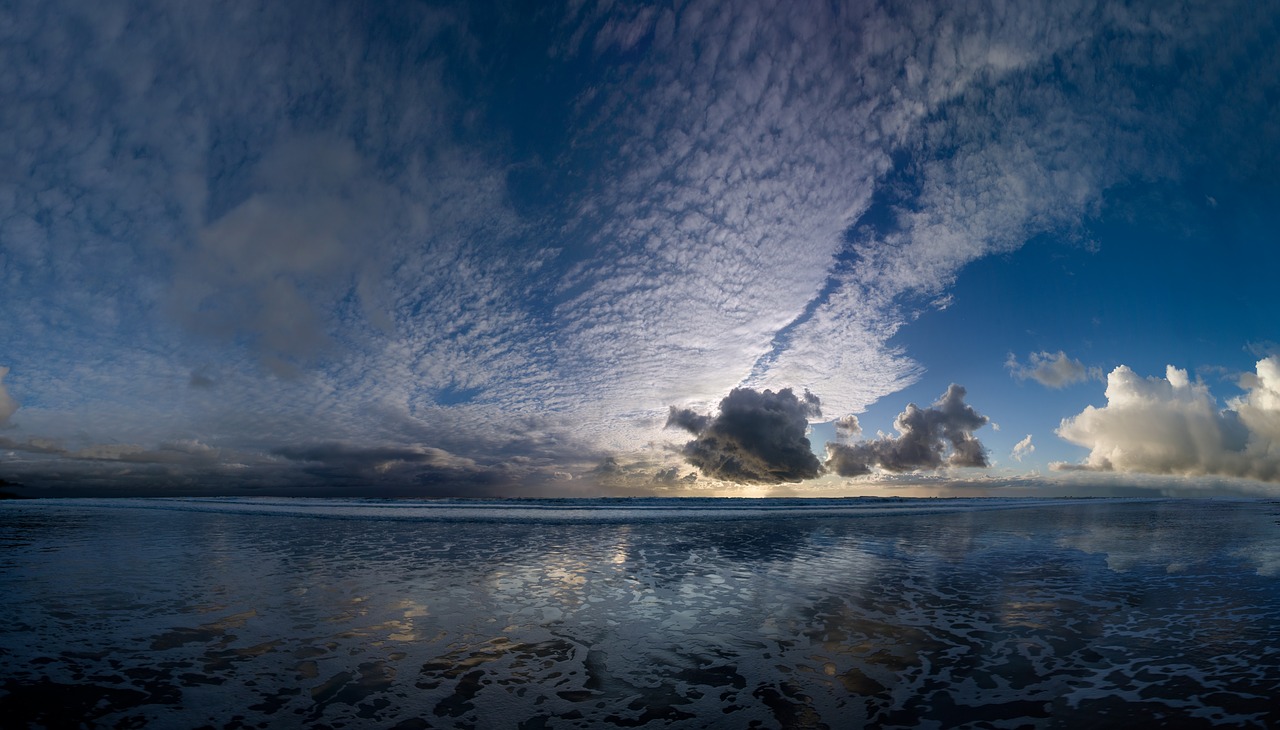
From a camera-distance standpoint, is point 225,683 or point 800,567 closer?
point 225,683

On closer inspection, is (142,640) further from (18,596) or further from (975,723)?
(975,723)

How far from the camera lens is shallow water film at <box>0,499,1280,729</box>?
654 cm

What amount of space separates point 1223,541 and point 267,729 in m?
35.6

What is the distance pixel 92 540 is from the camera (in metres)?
23.4

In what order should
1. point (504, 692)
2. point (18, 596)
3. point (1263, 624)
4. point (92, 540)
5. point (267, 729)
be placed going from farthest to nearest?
1. point (92, 540)
2. point (18, 596)
3. point (1263, 624)
4. point (504, 692)
5. point (267, 729)

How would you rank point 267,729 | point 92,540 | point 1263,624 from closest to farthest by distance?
point 267,729, point 1263,624, point 92,540

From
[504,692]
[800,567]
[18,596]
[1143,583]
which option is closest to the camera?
[504,692]

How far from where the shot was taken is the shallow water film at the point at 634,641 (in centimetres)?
654

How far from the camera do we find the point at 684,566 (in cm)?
1805

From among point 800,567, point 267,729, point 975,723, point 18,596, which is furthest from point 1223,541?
point 18,596

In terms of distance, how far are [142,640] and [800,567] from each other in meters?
16.0

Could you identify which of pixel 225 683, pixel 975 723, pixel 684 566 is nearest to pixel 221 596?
pixel 225 683

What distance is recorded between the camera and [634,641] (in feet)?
31.1

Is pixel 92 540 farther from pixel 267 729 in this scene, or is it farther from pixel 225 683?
pixel 267 729
